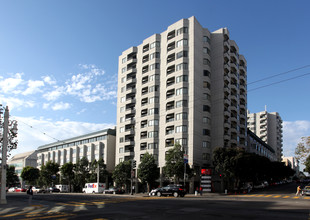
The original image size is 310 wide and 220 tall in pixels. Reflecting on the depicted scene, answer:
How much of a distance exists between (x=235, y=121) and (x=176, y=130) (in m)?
20.4

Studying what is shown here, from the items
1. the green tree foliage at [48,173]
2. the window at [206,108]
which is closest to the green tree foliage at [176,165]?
the window at [206,108]

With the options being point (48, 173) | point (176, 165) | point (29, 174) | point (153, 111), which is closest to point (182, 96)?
point (153, 111)

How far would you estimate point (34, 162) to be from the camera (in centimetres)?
14075

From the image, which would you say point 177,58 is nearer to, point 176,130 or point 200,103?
point 200,103

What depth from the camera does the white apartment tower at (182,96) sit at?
7006cm

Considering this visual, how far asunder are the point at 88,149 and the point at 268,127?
368 ft

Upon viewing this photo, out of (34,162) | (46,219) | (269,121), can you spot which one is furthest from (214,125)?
(269,121)

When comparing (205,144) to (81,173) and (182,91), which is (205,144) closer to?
(182,91)

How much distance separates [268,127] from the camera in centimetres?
17138

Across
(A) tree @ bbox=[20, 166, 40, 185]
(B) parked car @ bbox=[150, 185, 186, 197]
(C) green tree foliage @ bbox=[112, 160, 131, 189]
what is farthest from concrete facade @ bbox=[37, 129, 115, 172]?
(B) parked car @ bbox=[150, 185, 186, 197]

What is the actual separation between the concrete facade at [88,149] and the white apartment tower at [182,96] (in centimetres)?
1008

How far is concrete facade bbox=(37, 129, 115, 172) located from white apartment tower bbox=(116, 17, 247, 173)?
397 inches

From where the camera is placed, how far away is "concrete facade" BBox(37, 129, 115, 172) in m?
95.6

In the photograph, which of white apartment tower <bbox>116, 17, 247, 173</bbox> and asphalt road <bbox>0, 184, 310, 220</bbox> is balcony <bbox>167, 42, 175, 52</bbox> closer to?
white apartment tower <bbox>116, 17, 247, 173</bbox>
